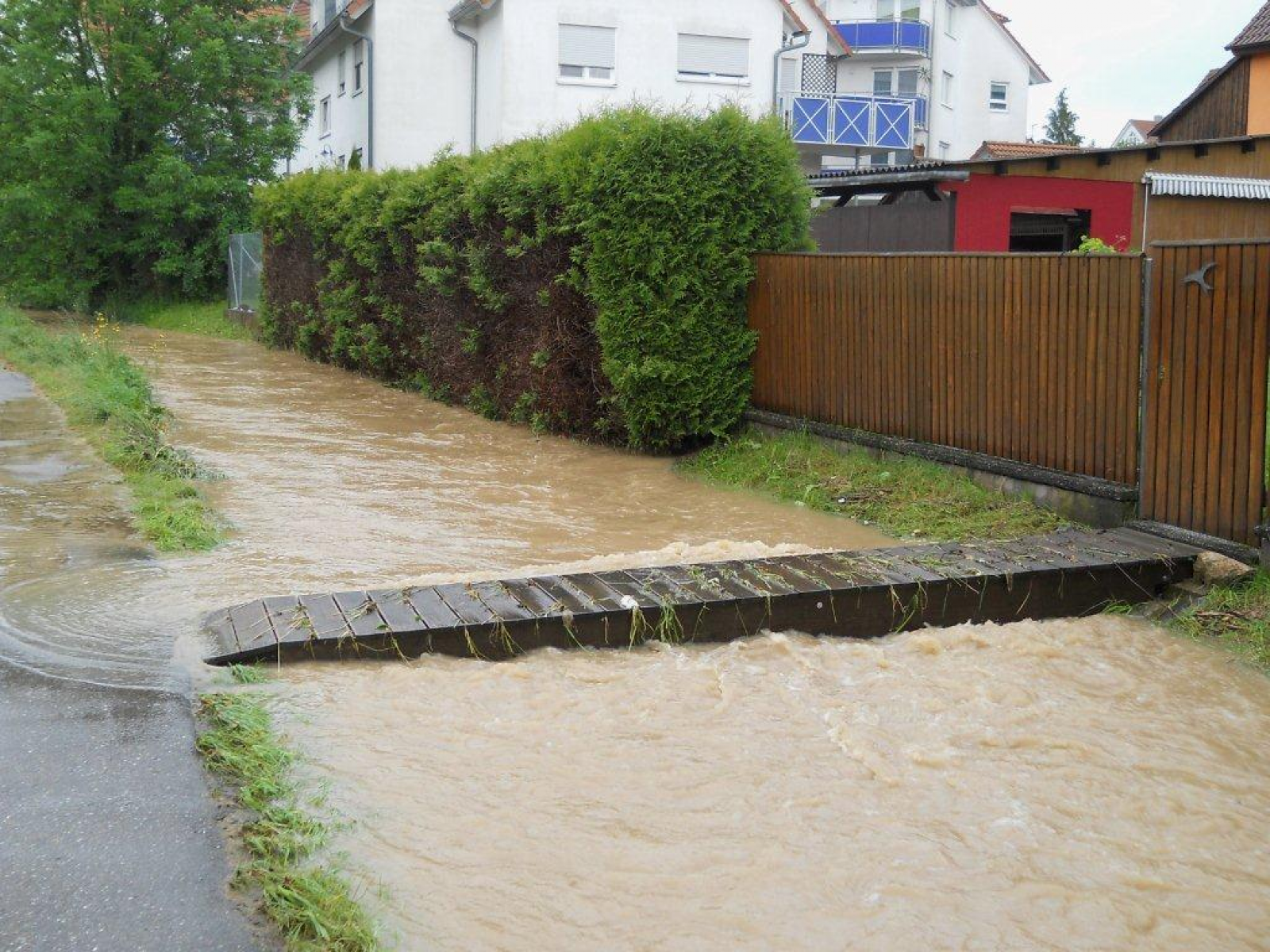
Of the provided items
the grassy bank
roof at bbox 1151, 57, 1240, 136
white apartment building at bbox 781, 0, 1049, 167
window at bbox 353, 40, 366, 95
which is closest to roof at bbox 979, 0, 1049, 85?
white apartment building at bbox 781, 0, 1049, 167

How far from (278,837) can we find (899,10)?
157 feet

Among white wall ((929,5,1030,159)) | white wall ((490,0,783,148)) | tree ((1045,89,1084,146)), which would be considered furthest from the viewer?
tree ((1045,89,1084,146))

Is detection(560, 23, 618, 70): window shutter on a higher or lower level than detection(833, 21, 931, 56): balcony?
lower

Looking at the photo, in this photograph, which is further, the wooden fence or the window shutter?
the window shutter

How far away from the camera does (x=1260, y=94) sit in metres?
32.7

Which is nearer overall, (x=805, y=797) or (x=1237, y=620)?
(x=805, y=797)

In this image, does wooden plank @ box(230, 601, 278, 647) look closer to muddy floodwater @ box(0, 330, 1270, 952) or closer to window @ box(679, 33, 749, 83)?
muddy floodwater @ box(0, 330, 1270, 952)

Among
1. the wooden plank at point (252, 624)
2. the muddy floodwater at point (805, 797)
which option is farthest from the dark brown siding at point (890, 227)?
the wooden plank at point (252, 624)

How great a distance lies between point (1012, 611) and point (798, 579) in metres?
1.17

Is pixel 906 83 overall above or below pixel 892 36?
below

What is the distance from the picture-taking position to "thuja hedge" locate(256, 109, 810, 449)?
11.3 metres

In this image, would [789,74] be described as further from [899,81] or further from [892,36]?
[899,81]

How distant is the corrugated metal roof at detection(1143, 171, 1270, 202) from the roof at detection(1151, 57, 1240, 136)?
18.0 meters

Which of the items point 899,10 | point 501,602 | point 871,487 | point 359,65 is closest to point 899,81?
point 899,10
